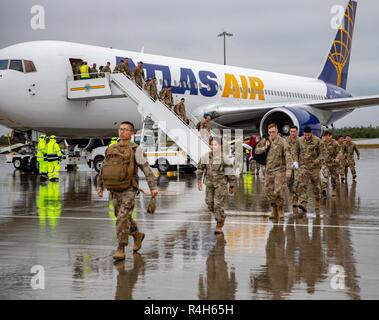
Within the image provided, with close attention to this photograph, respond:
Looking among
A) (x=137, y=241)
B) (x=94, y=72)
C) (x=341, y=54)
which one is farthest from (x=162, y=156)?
(x=341, y=54)

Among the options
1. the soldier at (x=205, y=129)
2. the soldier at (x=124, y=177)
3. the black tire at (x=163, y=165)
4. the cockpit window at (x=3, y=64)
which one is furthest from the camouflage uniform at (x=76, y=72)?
the soldier at (x=124, y=177)

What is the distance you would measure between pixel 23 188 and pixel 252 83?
536 inches

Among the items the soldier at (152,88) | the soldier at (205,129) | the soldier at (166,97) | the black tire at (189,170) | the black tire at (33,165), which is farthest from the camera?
the black tire at (189,170)

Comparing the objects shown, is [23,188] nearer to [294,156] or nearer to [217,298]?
[294,156]

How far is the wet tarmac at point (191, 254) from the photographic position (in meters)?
6.25

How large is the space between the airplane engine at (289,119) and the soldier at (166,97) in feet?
10.9

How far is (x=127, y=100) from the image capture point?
22859 mm

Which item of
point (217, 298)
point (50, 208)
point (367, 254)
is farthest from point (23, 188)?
point (217, 298)

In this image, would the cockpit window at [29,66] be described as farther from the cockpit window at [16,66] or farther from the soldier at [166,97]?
the soldier at [166,97]

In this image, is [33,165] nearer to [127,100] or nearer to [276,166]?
[127,100]

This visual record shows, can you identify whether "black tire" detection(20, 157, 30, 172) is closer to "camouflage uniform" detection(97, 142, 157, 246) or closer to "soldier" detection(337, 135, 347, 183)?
"soldier" detection(337, 135, 347, 183)

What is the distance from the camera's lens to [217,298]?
5.91 meters

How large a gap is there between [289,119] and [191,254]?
54.5 ft

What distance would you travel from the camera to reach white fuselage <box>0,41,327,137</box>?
20031 mm
